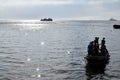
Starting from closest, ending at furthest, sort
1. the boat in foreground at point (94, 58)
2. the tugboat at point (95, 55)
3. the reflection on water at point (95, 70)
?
1. the reflection on water at point (95, 70)
2. the boat in foreground at point (94, 58)
3. the tugboat at point (95, 55)

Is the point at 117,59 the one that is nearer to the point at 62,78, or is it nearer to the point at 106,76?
the point at 106,76

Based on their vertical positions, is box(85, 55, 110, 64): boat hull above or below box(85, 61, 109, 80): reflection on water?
above

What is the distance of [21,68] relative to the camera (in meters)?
30.4

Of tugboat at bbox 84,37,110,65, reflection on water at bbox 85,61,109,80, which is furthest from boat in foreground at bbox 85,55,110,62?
reflection on water at bbox 85,61,109,80

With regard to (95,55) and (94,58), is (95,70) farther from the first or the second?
(95,55)

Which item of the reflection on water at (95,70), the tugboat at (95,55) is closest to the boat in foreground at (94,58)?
the tugboat at (95,55)

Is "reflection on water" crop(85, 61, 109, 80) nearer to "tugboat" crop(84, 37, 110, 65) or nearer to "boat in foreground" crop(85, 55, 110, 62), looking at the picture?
"tugboat" crop(84, 37, 110, 65)

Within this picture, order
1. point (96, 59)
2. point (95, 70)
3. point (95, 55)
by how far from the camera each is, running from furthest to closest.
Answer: point (95, 55)
point (96, 59)
point (95, 70)

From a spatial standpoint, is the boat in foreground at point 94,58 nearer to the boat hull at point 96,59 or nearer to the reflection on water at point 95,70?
the boat hull at point 96,59

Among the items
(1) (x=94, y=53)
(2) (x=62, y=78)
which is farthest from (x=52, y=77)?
(1) (x=94, y=53)

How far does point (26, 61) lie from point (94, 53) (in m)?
8.82

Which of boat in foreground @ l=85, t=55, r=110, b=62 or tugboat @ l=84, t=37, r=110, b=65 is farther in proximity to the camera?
tugboat @ l=84, t=37, r=110, b=65

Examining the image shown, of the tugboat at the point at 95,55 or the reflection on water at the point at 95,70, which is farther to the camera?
the tugboat at the point at 95,55

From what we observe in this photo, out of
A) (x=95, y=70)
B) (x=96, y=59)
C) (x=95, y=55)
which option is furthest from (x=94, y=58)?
(x=95, y=70)
